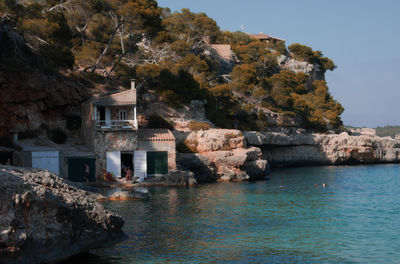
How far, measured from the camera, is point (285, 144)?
58.6 metres

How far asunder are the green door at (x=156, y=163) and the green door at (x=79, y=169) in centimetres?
445

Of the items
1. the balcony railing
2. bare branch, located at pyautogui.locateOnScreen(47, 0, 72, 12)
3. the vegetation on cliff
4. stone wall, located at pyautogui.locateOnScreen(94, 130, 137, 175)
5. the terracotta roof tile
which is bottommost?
stone wall, located at pyautogui.locateOnScreen(94, 130, 137, 175)

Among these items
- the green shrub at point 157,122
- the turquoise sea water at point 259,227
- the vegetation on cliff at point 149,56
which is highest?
the vegetation on cliff at point 149,56

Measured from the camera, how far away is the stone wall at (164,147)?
37594 millimetres

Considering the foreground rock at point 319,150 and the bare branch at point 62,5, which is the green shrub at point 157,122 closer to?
the bare branch at point 62,5

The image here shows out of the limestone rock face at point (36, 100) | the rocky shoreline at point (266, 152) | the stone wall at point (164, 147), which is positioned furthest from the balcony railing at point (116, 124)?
the limestone rock face at point (36, 100)

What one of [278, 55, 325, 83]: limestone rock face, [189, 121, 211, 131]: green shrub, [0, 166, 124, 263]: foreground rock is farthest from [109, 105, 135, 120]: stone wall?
[278, 55, 325, 83]: limestone rock face

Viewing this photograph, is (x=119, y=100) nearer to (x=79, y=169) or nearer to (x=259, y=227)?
(x=79, y=169)

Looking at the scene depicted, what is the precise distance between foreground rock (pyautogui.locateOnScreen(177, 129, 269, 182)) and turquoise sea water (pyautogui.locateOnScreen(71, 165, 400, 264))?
19.9 feet

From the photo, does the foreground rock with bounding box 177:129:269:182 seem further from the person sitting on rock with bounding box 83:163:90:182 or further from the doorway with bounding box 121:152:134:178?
the person sitting on rock with bounding box 83:163:90:182

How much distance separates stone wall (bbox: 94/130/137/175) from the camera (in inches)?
1427

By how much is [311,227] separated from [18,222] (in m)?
12.9

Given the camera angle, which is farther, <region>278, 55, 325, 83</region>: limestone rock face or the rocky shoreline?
<region>278, 55, 325, 83</region>: limestone rock face

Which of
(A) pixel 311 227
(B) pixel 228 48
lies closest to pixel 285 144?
(B) pixel 228 48
